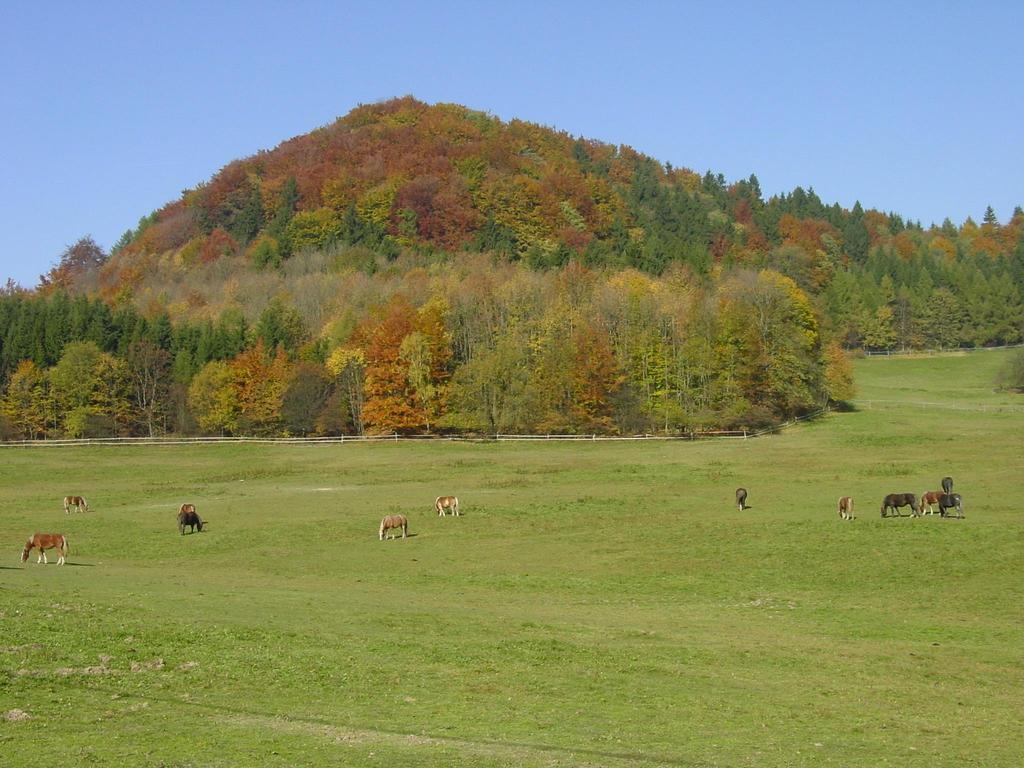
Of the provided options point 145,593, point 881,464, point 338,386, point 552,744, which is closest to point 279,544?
point 145,593

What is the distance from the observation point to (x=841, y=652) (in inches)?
833

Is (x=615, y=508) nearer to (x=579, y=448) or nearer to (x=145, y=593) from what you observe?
(x=145, y=593)

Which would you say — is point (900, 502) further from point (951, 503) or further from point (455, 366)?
point (455, 366)

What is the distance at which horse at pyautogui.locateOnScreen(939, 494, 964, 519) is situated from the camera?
39.9m

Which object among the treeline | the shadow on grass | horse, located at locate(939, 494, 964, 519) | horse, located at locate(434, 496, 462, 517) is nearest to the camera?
the shadow on grass

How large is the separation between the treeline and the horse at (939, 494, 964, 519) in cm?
4718

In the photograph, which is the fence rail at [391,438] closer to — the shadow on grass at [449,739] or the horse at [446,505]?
the horse at [446,505]

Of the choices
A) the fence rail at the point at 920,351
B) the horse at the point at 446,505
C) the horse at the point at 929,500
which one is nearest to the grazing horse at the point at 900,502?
the horse at the point at 929,500

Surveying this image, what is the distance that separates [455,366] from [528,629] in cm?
7699

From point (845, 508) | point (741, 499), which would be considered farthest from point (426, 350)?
point (845, 508)

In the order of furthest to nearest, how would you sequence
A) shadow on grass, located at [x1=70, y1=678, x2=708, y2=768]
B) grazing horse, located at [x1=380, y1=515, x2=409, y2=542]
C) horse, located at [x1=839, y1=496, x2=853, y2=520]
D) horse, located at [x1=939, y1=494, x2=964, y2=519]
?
1. grazing horse, located at [x1=380, y1=515, x2=409, y2=542]
2. horse, located at [x1=839, y1=496, x2=853, y2=520]
3. horse, located at [x1=939, y1=494, x2=964, y2=519]
4. shadow on grass, located at [x1=70, y1=678, x2=708, y2=768]

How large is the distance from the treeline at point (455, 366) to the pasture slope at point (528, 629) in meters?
34.3

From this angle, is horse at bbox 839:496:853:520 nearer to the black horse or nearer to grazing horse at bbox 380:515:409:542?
grazing horse at bbox 380:515:409:542

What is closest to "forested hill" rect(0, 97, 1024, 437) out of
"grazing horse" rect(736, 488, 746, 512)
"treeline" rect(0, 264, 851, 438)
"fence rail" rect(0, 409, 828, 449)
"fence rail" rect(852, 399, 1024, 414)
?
"treeline" rect(0, 264, 851, 438)
